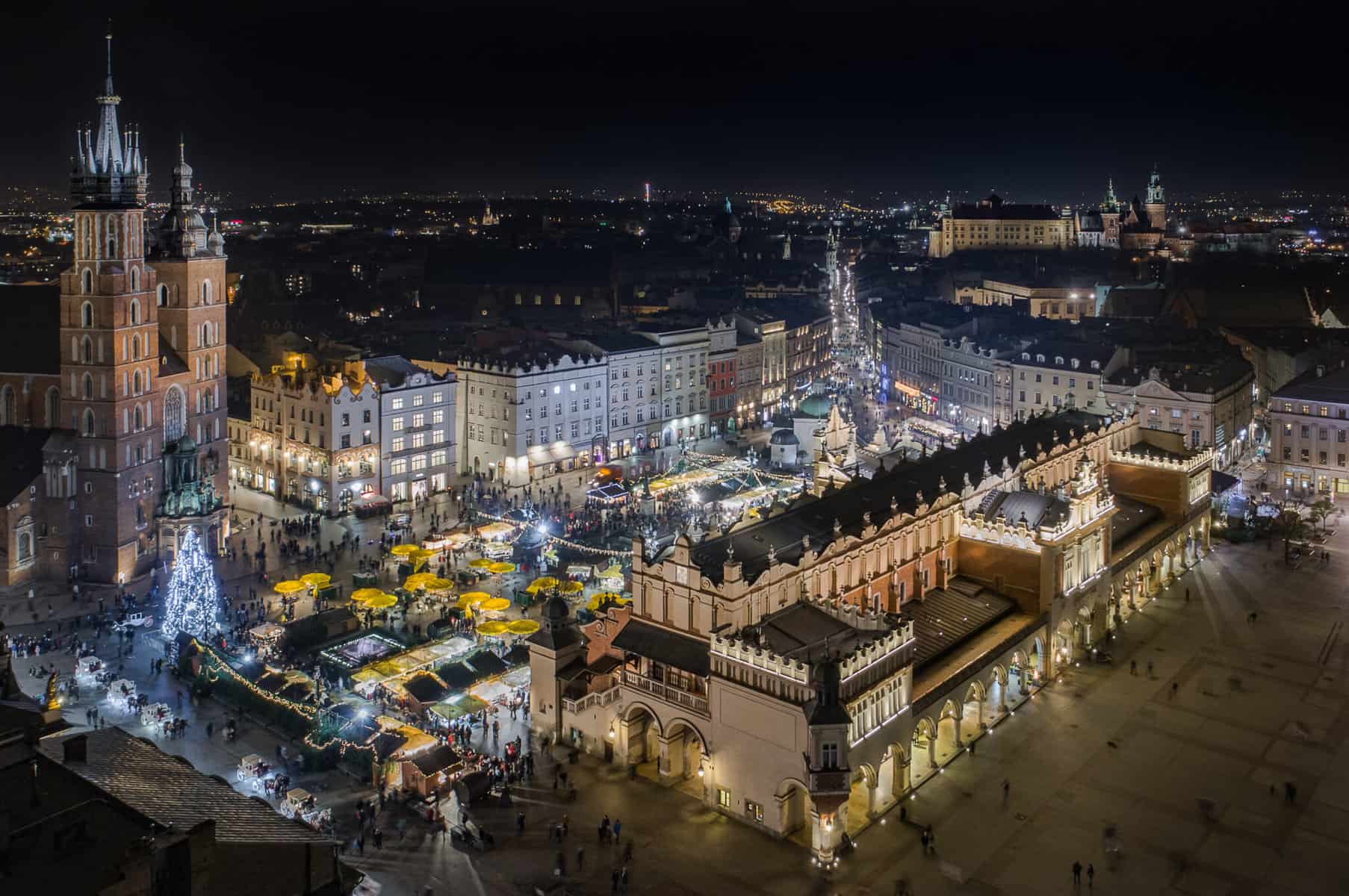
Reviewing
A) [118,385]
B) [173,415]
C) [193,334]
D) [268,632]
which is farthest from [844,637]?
[193,334]

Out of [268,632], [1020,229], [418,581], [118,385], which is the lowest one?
[268,632]

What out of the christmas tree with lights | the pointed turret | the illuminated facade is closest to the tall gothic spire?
the pointed turret

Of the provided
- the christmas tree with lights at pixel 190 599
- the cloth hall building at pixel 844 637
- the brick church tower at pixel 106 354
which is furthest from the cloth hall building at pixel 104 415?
the cloth hall building at pixel 844 637

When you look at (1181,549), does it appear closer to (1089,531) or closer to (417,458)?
(1089,531)

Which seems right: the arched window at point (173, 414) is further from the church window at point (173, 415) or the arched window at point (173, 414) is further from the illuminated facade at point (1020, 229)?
the illuminated facade at point (1020, 229)

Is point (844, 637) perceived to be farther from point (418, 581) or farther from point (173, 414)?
point (173, 414)

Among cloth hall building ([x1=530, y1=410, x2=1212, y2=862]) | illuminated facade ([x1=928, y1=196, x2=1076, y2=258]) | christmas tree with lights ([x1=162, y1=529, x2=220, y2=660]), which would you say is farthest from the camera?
illuminated facade ([x1=928, y1=196, x2=1076, y2=258])

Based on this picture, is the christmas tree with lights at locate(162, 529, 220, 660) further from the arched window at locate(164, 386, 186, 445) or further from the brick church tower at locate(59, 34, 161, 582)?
the arched window at locate(164, 386, 186, 445)

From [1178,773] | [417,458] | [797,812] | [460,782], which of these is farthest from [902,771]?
[417,458]
